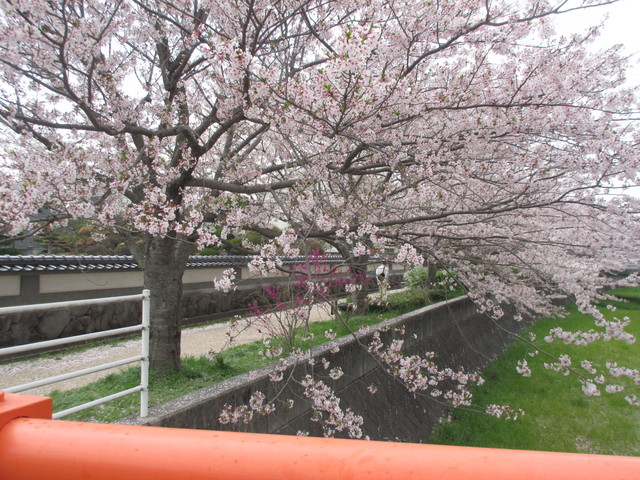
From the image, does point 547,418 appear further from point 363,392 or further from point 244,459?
point 244,459

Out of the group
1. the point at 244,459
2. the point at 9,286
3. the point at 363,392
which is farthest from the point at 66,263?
the point at 244,459

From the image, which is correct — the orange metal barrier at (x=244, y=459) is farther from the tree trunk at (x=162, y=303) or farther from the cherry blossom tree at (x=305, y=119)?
the tree trunk at (x=162, y=303)

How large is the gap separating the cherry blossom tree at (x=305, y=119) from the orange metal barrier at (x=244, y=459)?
2178 mm

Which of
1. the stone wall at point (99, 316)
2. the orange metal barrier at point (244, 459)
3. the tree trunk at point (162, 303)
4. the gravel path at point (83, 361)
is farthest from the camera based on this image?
the stone wall at point (99, 316)

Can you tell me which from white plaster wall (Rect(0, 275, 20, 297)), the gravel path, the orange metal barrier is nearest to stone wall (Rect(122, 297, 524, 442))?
the gravel path

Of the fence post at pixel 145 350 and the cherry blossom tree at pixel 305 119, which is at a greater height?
the cherry blossom tree at pixel 305 119

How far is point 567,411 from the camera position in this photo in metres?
6.54

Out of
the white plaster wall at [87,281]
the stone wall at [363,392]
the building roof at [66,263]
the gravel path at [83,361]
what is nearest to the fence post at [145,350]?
the stone wall at [363,392]

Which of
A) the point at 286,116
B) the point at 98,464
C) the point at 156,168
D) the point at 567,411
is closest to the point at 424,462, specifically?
the point at 98,464

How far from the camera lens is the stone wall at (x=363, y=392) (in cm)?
278

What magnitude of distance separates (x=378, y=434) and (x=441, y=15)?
449 centimetres

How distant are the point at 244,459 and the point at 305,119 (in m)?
2.81

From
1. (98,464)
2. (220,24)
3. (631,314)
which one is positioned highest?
(220,24)

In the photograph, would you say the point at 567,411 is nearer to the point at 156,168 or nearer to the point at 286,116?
the point at 286,116
